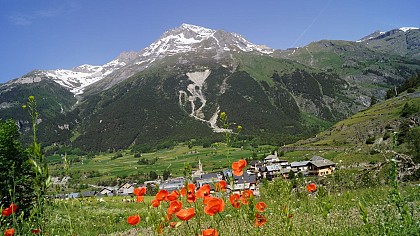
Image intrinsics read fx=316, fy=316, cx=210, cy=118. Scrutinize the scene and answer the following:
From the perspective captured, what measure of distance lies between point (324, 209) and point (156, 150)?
184862mm

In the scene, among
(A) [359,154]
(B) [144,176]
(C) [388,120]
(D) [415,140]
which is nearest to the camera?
(D) [415,140]

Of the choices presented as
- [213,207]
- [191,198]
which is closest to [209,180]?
[191,198]

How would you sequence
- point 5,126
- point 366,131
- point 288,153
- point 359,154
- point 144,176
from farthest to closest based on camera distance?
point 144,176 < point 288,153 < point 366,131 < point 359,154 < point 5,126

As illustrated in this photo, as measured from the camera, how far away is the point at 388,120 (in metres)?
71.4

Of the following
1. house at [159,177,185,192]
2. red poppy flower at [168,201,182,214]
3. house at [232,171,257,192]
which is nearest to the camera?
red poppy flower at [168,201,182,214]

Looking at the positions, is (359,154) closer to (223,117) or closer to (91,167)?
(223,117)

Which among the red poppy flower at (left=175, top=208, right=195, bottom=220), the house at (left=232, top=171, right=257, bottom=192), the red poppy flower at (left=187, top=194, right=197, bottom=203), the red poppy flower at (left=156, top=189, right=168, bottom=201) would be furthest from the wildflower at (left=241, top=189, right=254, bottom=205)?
the red poppy flower at (left=156, top=189, right=168, bottom=201)

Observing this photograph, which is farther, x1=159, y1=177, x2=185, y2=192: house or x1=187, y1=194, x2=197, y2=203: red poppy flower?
x1=159, y1=177, x2=185, y2=192: house

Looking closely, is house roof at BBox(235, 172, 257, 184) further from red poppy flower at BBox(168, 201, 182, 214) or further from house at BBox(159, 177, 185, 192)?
red poppy flower at BBox(168, 201, 182, 214)

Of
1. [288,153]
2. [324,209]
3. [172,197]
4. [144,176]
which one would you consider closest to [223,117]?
[172,197]

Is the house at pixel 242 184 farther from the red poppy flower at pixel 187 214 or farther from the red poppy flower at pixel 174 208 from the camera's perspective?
the red poppy flower at pixel 187 214

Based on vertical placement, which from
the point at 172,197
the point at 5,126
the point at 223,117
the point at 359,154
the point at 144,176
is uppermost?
the point at 5,126

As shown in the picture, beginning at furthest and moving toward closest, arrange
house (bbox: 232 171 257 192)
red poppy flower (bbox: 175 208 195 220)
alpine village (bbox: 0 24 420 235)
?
house (bbox: 232 171 257 192) < alpine village (bbox: 0 24 420 235) < red poppy flower (bbox: 175 208 195 220)

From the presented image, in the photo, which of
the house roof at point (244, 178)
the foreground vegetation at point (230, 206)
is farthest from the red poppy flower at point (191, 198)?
the house roof at point (244, 178)
